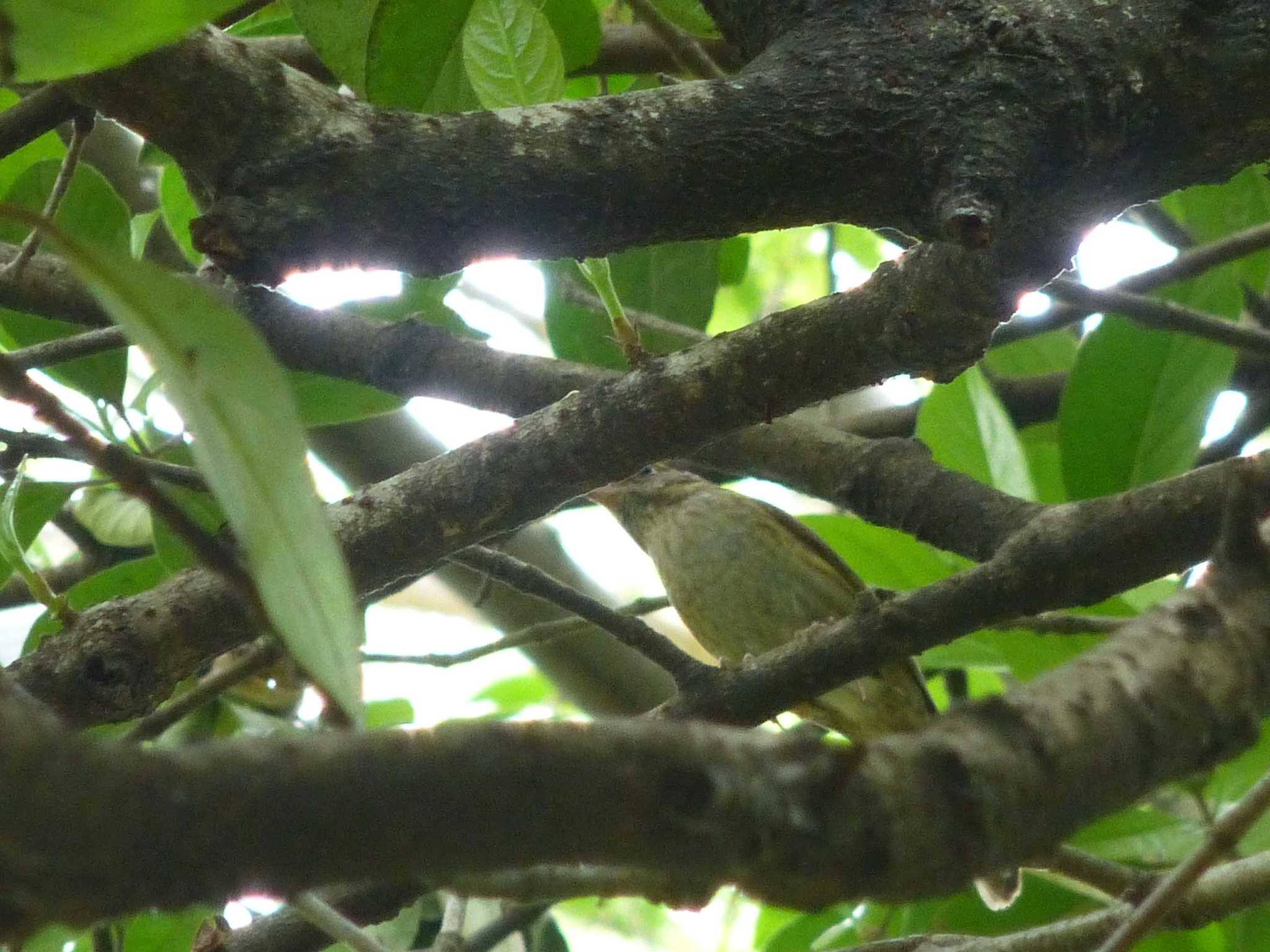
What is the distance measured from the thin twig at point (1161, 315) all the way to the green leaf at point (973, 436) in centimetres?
35

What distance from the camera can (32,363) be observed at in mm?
1836

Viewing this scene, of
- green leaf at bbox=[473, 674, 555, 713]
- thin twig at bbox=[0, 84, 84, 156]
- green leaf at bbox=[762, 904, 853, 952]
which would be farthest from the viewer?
green leaf at bbox=[473, 674, 555, 713]

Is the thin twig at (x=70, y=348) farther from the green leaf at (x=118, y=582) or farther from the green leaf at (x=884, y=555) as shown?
the green leaf at (x=884, y=555)

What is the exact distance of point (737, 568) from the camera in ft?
12.4

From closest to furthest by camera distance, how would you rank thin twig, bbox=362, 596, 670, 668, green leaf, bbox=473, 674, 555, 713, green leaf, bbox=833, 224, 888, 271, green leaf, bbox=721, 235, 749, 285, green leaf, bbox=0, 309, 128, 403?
1. thin twig, bbox=362, 596, 670, 668
2. green leaf, bbox=0, 309, 128, 403
3. green leaf, bbox=721, 235, 749, 285
4. green leaf, bbox=833, 224, 888, 271
5. green leaf, bbox=473, 674, 555, 713

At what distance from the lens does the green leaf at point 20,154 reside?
7.55 feet

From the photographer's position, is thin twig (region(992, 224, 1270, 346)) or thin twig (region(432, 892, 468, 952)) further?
thin twig (region(992, 224, 1270, 346))

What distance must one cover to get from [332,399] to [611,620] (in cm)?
105

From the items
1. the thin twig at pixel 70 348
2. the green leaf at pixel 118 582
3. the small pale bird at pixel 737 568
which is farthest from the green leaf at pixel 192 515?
the small pale bird at pixel 737 568

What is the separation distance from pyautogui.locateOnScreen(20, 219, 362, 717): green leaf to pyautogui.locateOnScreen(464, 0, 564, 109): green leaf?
921mm

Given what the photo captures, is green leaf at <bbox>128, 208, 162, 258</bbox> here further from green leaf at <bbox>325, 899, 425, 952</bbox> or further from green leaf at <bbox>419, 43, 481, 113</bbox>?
green leaf at <bbox>325, 899, 425, 952</bbox>

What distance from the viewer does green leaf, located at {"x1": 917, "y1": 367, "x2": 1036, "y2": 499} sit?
2.48 metres

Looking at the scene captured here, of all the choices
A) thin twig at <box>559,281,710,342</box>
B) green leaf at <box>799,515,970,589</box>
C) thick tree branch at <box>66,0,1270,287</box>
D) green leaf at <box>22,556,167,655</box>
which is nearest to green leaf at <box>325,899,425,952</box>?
green leaf at <box>22,556,167,655</box>

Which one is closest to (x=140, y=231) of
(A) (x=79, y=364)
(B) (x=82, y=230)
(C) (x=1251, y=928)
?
(B) (x=82, y=230)
